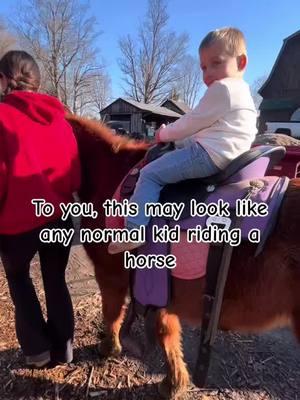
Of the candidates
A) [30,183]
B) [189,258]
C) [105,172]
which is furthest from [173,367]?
[30,183]

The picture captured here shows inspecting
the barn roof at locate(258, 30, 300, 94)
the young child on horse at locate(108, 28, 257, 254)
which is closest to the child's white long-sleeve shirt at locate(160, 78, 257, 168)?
the young child on horse at locate(108, 28, 257, 254)

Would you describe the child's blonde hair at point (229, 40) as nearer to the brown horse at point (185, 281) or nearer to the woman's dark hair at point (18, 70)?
the brown horse at point (185, 281)

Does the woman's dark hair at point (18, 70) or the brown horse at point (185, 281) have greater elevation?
the woman's dark hair at point (18, 70)

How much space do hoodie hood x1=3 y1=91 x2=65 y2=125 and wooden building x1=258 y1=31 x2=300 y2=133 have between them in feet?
64.1

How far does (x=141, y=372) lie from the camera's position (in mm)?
2498

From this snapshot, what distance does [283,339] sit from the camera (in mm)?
2898

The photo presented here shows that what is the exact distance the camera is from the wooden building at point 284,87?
68.5ft

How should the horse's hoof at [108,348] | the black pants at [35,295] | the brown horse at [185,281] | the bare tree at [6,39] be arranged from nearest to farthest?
the brown horse at [185,281], the black pants at [35,295], the horse's hoof at [108,348], the bare tree at [6,39]

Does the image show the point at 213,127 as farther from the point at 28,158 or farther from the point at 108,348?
the point at 108,348

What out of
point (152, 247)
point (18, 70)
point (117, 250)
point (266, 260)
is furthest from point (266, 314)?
point (18, 70)

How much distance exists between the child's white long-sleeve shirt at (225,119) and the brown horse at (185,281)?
0.38 m

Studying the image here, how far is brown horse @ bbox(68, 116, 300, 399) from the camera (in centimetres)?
162

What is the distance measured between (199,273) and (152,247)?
303 millimetres

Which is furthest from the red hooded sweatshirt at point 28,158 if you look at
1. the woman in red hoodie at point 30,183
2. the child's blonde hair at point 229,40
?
the child's blonde hair at point 229,40
